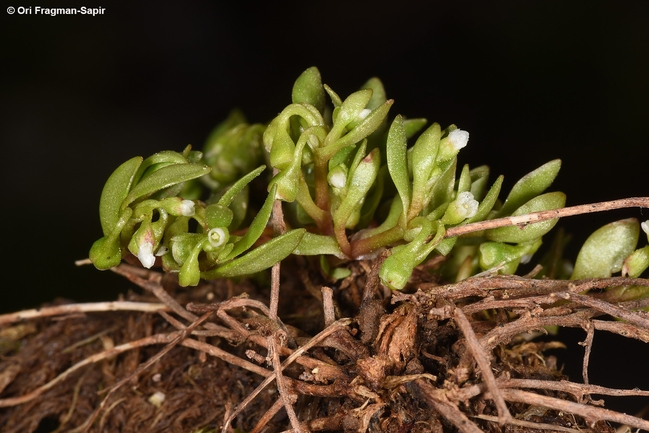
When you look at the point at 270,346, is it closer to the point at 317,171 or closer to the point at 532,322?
the point at 317,171

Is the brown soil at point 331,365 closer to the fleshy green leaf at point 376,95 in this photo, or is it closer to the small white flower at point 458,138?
the small white flower at point 458,138

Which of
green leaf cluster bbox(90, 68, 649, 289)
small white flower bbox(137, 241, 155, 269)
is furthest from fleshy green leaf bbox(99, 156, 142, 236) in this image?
small white flower bbox(137, 241, 155, 269)

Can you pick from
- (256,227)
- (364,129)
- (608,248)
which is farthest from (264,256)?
(608,248)

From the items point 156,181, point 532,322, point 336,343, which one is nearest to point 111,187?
point 156,181

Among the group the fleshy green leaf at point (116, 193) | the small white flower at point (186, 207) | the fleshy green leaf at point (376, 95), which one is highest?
the fleshy green leaf at point (376, 95)

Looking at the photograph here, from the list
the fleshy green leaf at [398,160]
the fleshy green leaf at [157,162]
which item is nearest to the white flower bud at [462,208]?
the fleshy green leaf at [398,160]

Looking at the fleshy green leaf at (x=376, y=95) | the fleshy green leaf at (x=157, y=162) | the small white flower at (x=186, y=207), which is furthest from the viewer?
the fleshy green leaf at (x=376, y=95)

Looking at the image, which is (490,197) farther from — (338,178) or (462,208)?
(338,178)
